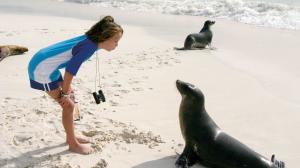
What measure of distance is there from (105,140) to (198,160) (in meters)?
0.99

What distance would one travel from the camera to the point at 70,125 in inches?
167

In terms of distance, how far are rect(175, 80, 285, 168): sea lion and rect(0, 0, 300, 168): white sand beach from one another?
0.57 ft

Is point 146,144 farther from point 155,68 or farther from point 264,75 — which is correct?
point 264,75

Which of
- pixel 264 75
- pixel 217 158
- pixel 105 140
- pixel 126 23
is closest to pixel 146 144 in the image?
pixel 105 140

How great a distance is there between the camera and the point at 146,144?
4797 millimetres

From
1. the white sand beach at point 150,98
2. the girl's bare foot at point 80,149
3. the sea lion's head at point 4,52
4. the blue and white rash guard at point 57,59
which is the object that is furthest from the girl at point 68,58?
the sea lion's head at point 4,52

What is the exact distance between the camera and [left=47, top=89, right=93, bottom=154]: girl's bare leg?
13.7ft

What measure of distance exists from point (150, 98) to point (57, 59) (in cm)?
259

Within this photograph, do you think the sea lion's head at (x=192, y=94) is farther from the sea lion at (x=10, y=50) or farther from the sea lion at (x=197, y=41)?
the sea lion at (x=197, y=41)

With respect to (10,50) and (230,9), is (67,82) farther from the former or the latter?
(230,9)

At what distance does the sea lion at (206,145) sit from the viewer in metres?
4.02

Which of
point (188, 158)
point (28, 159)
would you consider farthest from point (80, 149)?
point (188, 158)

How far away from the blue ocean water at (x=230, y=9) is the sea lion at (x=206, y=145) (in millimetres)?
10333

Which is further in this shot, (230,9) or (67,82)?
(230,9)
